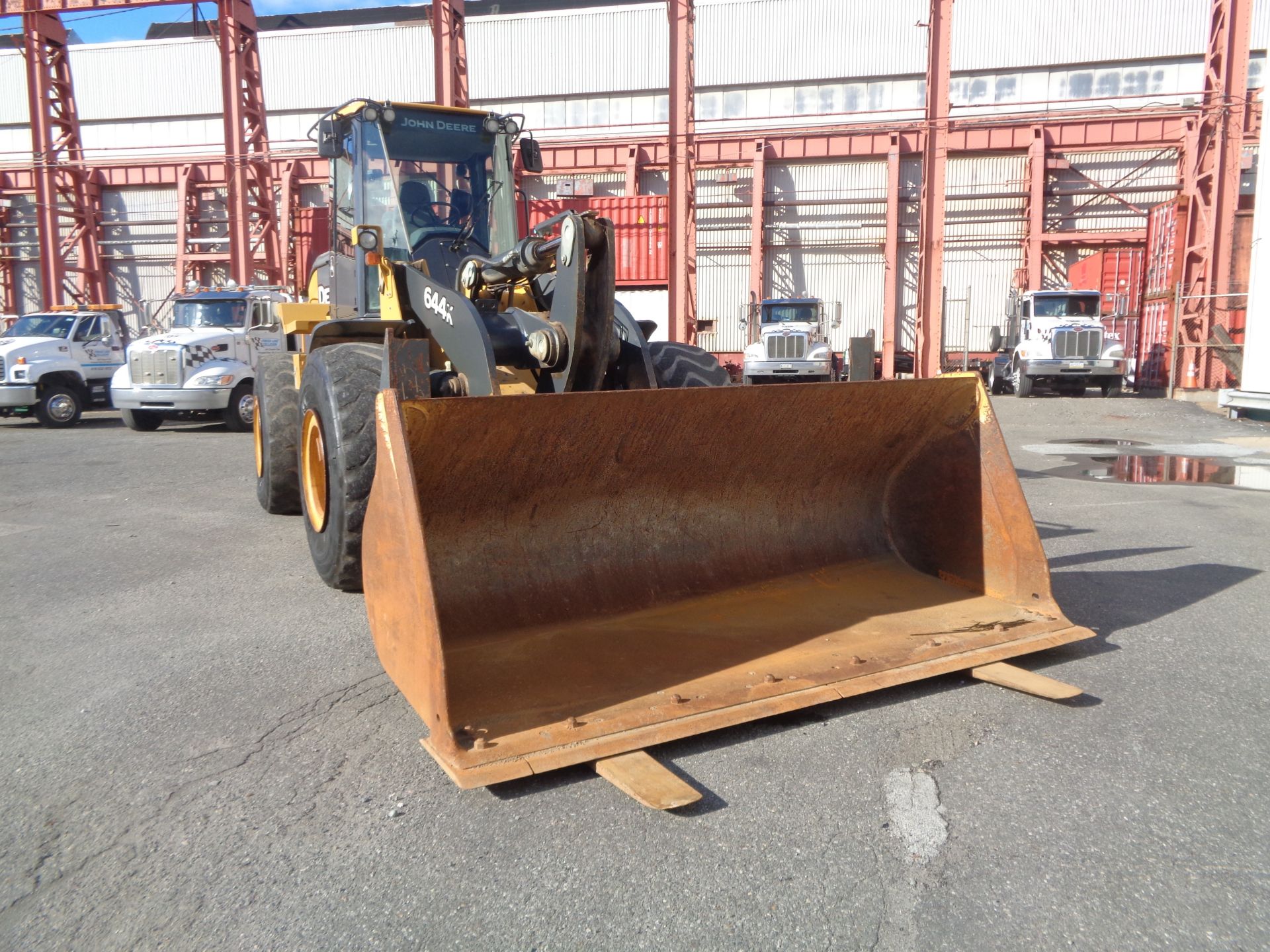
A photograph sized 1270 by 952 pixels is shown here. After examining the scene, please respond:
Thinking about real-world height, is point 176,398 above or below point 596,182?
below

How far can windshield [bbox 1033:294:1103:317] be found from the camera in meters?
22.3

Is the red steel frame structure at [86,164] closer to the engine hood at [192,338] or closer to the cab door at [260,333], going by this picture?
the cab door at [260,333]

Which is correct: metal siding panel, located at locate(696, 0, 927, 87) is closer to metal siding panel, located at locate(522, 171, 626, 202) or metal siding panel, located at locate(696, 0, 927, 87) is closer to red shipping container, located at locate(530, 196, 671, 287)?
metal siding panel, located at locate(522, 171, 626, 202)

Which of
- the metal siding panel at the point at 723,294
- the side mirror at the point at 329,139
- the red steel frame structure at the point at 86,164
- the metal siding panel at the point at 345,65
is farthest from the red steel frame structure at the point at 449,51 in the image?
the side mirror at the point at 329,139

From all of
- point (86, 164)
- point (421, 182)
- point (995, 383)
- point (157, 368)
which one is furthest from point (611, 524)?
point (86, 164)

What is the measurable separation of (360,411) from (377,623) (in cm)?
159

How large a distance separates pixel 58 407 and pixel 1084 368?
21017 millimetres

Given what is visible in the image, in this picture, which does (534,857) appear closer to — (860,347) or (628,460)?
(628,460)

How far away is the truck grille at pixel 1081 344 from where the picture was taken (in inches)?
845

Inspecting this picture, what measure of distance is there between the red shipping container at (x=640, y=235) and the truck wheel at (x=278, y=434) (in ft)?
62.4

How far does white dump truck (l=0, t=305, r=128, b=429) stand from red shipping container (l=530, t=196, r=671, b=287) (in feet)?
39.3

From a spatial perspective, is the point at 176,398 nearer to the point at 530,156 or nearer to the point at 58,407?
the point at 58,407

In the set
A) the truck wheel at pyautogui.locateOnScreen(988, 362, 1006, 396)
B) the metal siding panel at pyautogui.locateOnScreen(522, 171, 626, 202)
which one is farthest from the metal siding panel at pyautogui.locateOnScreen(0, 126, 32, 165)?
the truck wheel at pyautogui.locateOnScreen(988, 362, 1006, 396)

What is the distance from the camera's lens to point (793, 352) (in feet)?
72.3
